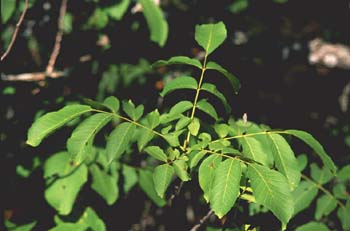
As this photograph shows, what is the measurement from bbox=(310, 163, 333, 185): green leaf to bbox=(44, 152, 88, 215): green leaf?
116cm

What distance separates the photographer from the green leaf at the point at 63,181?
196 centimetres

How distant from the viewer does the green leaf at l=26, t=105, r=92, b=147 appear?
1369 mm

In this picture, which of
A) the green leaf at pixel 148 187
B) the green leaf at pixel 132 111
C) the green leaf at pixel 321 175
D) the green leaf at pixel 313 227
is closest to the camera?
the green leaf at pixel 132 111

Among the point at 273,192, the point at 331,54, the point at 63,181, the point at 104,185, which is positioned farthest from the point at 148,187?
the point at 331,54

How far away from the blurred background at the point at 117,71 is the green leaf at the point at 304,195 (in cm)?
25

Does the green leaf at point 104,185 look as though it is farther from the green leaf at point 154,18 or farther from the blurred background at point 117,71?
the green leaf at point 154,18

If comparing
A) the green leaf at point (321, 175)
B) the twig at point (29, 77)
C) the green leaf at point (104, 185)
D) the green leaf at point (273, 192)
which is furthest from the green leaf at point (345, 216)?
the twig at point (29, 77)

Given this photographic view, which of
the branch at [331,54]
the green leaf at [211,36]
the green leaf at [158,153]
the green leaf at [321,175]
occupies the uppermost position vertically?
the green leaf at [211,36]

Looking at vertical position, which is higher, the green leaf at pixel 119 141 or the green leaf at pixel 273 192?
the green leaf at pixel 119 141

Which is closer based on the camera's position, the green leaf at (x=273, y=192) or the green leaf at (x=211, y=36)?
the green leaf at (x=273, y=192)

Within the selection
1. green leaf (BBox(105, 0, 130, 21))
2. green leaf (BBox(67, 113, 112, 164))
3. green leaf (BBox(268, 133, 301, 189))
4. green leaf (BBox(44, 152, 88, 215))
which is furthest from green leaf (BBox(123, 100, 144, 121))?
green leaf (BBox(105, 0, 130, 21))

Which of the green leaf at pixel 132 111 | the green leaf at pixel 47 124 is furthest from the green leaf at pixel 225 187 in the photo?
the green leaf at pixel 47 124

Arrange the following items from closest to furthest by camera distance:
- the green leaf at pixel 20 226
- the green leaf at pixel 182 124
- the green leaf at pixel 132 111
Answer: the green leaf at pixel 182 124 → the green leaf at pixel 132 111 → the green leaf at pixel 20 226

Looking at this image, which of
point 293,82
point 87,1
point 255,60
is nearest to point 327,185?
point 255,60
